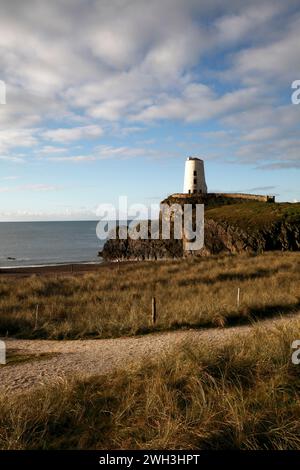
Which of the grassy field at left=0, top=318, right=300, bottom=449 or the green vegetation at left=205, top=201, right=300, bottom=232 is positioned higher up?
the green vegetation at left=205, top=201, right=300, bottom=232

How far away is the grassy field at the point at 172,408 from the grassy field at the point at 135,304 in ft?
19.3

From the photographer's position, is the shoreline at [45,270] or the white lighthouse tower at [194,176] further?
the white lighthouse tower at [194,176]

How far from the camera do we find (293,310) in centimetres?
1489

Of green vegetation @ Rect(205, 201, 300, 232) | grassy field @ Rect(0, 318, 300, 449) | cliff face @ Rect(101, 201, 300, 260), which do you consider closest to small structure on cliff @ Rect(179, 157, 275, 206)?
cliff face @ Rect(101, 201, 300, 260)

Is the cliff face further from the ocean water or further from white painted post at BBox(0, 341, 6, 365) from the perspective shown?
white painted post at BBox(0, 341, 6, 365)

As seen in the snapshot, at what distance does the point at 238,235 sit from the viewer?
49875mm

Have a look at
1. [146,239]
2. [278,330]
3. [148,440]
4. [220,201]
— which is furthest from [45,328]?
[220,201]

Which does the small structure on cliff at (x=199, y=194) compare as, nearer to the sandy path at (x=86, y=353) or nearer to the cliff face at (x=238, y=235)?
the cliff face at (x=238, y=235)

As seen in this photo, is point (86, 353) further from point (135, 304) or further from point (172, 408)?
point (135, 304)

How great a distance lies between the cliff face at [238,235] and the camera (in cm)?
4731

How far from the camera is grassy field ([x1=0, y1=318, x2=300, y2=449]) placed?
4.99 metres

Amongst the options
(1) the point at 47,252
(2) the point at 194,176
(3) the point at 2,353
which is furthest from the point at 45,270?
(2) the point at 194,176

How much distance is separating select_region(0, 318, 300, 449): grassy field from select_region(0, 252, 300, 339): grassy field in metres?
5.89

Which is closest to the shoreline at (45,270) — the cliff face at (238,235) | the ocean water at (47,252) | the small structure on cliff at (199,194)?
the ocean water at (47,252)
